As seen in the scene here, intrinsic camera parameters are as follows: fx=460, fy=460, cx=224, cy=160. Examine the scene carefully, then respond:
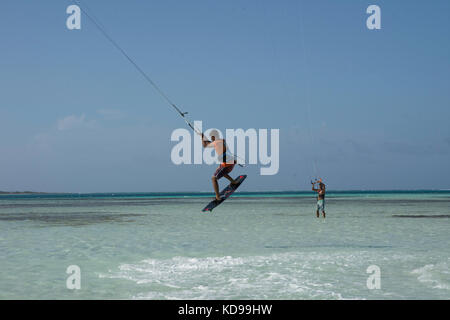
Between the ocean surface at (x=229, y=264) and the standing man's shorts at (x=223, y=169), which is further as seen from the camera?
the standing man's shorts at (x=223, y=169)

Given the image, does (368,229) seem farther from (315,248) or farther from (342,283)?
(342,283)

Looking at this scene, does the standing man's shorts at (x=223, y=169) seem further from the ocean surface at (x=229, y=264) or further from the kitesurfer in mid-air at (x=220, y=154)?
the ocean surface at (x=229, y=264)

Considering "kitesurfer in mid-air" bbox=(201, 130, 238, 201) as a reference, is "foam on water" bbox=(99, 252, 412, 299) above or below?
below

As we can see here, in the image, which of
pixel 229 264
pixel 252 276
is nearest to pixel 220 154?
pixel 229 264

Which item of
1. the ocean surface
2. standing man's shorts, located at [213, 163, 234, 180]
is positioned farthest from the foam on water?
standing man's shorts, located at [213, 163, 234, 180]

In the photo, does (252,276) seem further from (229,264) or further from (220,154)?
(220,154)

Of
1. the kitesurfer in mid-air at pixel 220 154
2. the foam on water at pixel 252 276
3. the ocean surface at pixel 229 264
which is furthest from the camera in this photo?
the kitesurfer in mid-air at pixel 220 154

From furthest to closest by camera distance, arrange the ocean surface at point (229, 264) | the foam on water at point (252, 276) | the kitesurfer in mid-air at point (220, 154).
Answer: the kitesurfer in mid-air at point (220, 154), the ocean surface at point (229, 264), the foam on water at point (252, 276)

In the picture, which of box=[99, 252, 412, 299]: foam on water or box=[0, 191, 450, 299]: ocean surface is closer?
box=[99, 252, 412, 299]: foam on water

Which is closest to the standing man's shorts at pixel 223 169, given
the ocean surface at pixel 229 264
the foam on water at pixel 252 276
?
the ocean surface at pixel 229 264

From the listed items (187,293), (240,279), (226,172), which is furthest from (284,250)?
(187,293)

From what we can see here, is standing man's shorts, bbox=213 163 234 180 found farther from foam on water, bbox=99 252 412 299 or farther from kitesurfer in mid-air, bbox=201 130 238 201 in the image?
foam on water, bbox=99 252 412 299

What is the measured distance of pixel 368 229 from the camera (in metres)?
22.4

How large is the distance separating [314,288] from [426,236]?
10832 millimetres
